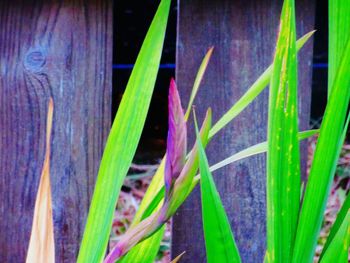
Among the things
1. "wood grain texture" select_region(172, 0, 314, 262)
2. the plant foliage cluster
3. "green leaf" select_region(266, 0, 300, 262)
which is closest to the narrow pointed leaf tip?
the plant foliage cluster

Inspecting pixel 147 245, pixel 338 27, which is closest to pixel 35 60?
pixel 147 245

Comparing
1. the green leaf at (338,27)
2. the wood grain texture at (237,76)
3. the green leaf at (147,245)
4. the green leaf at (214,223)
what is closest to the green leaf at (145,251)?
the green leaf at (147,245)

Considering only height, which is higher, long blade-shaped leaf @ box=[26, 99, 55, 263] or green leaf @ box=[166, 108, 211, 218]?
green leaf @ box=[166, 108, 211, 218]

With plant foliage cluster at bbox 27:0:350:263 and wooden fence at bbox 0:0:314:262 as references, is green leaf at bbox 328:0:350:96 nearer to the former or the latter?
plant foliage cluster at bbox 27:0:350:263

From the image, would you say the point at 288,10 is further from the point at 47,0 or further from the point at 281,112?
the point at 47,0

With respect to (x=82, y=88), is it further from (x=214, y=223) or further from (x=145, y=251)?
(x=214, y=223)

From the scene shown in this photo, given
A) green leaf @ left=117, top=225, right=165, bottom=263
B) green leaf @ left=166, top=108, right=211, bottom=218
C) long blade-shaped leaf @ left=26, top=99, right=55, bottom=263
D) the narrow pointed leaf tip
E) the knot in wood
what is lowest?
green leaf @ left=117, top=225, right=165, bottom=263
